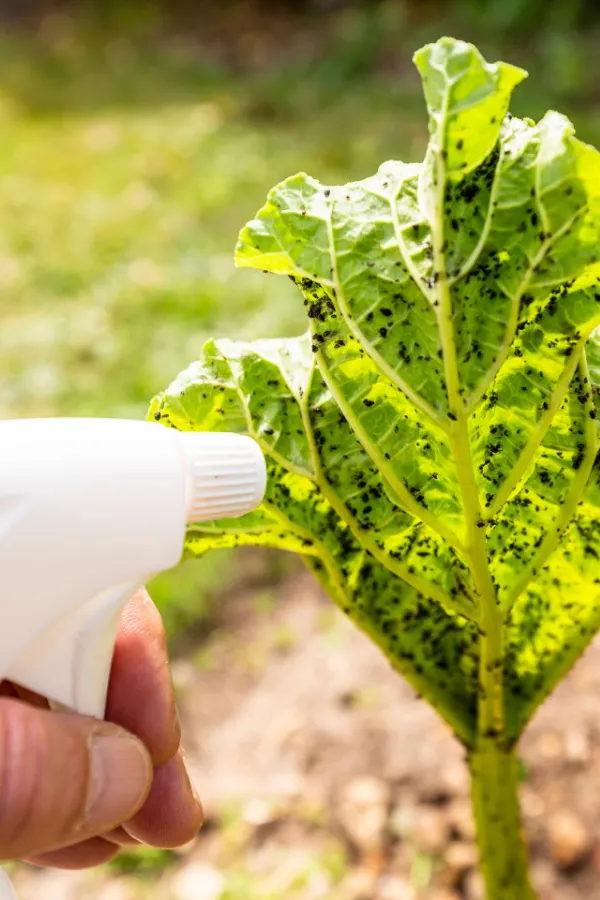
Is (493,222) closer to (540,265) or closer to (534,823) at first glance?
(540,265)

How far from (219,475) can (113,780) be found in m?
0.37

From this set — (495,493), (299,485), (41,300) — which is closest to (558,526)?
(495,493)

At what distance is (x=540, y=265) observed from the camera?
3.22 feet

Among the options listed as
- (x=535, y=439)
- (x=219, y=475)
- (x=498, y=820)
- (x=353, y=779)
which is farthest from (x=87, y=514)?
(x=353, y=779)

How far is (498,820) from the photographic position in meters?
1.33

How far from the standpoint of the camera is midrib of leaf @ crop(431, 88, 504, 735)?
0.98m

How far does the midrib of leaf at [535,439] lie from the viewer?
1.06 metres

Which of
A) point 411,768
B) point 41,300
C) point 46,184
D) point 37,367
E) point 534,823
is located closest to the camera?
point 534,823

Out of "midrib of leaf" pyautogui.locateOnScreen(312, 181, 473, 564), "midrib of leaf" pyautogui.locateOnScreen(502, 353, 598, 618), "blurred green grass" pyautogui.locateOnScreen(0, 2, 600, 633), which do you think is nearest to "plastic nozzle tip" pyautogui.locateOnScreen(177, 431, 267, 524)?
"midrib of leaf" pyautogui.locateOnScreen(312, 181, 473, 564)

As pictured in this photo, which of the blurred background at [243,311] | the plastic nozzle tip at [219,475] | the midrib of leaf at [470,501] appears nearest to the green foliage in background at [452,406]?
the midrib of leaf at [470,501]

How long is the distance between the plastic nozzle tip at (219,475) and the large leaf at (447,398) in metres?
0.19

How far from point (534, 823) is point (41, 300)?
3021 millimetres

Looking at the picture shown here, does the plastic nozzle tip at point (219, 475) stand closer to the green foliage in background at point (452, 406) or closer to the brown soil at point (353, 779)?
the green foliage in background at point (452, 406)

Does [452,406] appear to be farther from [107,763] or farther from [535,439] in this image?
[107,763]
